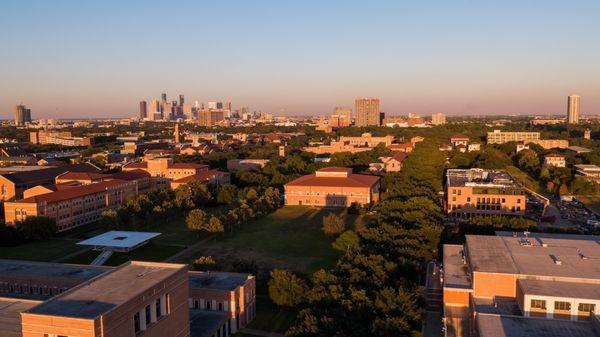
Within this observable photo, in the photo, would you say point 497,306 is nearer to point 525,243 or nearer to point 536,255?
point 536,255

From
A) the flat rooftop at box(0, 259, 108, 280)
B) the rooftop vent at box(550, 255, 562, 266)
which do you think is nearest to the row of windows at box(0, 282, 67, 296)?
the flat rooftop at box(0, 259, 108, 280)

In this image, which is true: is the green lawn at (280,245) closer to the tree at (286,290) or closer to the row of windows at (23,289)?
the tree at (286,290)

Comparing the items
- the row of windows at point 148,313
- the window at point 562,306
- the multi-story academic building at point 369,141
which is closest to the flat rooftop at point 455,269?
the window at point 562,306

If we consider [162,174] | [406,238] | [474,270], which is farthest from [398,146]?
[474,270]

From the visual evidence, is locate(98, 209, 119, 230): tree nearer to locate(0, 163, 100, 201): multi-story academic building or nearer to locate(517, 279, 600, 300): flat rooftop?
locate(0, 163, 100, 201): multi-story academic building

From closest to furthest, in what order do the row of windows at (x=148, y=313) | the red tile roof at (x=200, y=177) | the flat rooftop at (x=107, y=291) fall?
the flat rooftop at (x=107, y=291), the row of windows at (x=148, y=313), the red tile roof at (x=200, y=177)

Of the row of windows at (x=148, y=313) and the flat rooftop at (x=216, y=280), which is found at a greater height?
the row of windows at (x=148, y=313)

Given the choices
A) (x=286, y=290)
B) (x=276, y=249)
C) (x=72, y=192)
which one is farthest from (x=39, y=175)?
(x=286, y=290)
